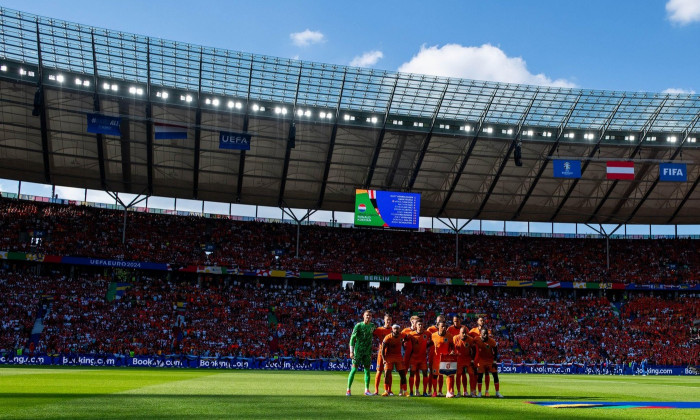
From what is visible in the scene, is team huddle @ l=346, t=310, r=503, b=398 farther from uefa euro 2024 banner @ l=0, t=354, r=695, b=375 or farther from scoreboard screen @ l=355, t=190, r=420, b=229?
scoreboard screen @ l=355, t=190, r=420, b=229

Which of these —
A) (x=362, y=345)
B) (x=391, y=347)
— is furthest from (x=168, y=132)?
(x=391, y=347)

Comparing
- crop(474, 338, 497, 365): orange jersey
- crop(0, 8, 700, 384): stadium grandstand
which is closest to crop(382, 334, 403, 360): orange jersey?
crop(474, 338, 497, 365): orange jersey

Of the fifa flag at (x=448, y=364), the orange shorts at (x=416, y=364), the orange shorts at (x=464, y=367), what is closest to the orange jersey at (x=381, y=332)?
the orange shorts at (x=416, y=364)

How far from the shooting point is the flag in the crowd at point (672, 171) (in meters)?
46.1

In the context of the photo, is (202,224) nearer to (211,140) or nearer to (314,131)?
(211,140)

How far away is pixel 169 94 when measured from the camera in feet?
144

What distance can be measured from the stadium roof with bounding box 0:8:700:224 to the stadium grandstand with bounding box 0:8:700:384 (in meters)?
0.16

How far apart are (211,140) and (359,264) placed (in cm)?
1654

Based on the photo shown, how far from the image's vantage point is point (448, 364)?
16016mm

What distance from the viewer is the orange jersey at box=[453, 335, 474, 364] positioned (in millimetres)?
16219

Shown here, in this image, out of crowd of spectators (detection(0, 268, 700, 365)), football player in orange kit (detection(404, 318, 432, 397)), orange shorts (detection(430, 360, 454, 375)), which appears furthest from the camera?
crowd of spectators (detection(0, 268, 700, 365))

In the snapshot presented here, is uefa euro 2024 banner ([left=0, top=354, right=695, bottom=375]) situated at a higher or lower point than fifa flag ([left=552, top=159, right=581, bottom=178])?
lower

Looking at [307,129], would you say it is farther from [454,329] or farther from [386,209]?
[454,329]

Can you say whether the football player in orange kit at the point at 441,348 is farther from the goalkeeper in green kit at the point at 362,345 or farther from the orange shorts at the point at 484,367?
the goalkeeper in green kit at the point at 362,345
